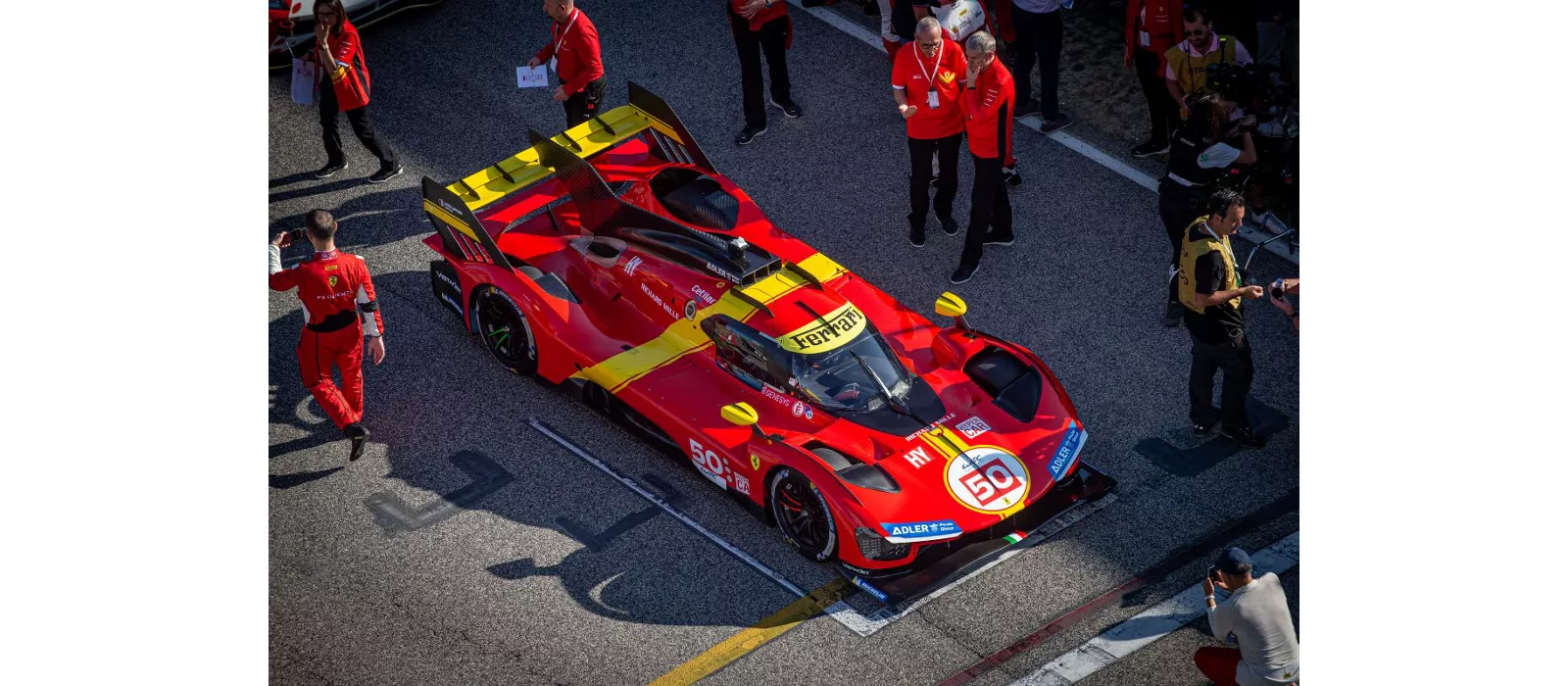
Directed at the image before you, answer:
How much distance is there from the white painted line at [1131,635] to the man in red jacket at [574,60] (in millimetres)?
6549

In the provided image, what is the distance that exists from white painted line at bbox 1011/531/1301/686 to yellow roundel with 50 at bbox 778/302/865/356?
2507 mm

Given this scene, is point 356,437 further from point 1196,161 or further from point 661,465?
point 1196,161

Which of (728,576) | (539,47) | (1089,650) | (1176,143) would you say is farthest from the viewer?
(539,47)

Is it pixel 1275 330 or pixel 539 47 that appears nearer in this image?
pixel 1275 330

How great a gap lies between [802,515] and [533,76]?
5.15 m

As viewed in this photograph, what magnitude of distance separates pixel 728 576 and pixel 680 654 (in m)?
0.75

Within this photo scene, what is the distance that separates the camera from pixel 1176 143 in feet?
39.2

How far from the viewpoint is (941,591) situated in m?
10.0

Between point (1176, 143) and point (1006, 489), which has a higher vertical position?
point (1176, 143)

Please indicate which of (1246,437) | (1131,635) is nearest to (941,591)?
(1131,635)

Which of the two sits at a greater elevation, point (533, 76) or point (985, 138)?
point (533, 76)

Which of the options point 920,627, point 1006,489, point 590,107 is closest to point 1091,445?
point 1006,489

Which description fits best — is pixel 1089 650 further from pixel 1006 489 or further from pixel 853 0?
pixel 853 0

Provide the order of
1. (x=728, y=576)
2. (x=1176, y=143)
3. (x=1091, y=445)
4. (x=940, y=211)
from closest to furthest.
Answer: (x=728, y=576), (x=1091, y=445), (x=1176, y=143), (x=940, y=211)
